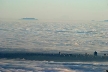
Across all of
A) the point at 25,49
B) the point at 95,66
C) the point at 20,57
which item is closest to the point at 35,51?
the point at 25,49

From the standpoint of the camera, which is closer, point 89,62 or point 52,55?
point 89,62

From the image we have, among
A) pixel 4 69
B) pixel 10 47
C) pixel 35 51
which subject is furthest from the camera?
pixel 10 47

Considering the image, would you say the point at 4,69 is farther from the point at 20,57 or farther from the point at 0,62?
the point at 20,57

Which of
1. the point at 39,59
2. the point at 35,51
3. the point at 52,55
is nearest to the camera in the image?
the point at 39,59

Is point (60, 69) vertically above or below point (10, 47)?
below

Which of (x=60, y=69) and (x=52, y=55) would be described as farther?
(x=52, y=55)

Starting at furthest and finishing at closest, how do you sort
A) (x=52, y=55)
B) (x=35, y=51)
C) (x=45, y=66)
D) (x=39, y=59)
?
(x=35, y=51)
(x=52, y=55)
(x=39, y=59)
(x=45, y=66)

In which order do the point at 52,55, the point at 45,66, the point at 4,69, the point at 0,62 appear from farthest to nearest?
the point at 52,55 < the point at 0,62 < the point at 45,66 < the point at 4,69

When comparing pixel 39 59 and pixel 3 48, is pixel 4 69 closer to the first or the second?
pixel 39 59

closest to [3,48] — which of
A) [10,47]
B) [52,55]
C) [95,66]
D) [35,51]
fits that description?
[10,47]
